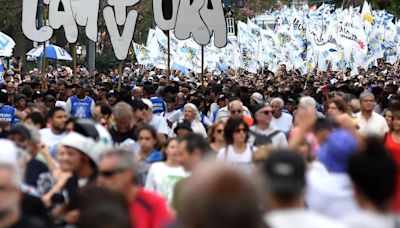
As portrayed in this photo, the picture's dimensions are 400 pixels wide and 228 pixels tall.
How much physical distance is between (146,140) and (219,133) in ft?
3.08

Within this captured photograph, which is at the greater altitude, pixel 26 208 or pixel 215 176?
pixel 215 176

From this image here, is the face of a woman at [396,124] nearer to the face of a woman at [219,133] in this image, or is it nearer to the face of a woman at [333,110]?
the face of a woman at [333,110]

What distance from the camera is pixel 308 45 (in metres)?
41.8

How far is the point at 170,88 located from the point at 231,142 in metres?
9.64

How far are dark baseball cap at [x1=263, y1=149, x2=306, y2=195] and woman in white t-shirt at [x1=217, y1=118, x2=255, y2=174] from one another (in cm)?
488

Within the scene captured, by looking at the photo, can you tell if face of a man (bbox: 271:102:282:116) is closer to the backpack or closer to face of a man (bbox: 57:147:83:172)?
the backpack

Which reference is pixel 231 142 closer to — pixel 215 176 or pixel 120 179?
pixel 120 179

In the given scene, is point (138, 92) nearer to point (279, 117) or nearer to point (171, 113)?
point (171, 113)

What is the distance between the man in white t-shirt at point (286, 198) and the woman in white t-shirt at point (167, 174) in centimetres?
380

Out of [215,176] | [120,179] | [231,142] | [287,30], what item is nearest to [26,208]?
[120,179]

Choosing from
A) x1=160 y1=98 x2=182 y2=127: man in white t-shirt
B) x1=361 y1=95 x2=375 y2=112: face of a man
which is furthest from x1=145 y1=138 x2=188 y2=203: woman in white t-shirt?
x1=160 y1=98 x2=182 y2=127: man in white t-shirt

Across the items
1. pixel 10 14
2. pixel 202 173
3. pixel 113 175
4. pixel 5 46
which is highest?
pixel 10 14

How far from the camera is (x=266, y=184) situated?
5270 millimetres

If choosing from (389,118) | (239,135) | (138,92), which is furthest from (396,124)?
(138,92)
